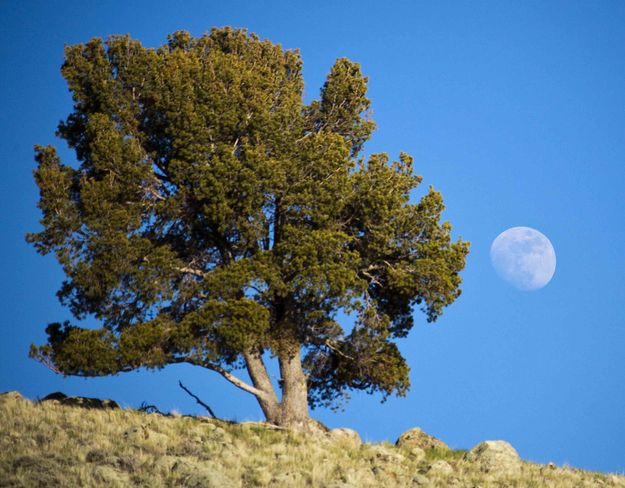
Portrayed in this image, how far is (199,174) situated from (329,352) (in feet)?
25.3

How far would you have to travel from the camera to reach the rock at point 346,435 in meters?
28.6

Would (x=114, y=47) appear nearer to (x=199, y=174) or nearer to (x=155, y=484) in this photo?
(x=199, y=174)

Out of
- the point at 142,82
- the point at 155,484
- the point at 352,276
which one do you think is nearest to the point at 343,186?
the point at 352,276

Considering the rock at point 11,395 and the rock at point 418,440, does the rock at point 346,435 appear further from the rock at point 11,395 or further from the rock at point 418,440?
the rock at point 11,395

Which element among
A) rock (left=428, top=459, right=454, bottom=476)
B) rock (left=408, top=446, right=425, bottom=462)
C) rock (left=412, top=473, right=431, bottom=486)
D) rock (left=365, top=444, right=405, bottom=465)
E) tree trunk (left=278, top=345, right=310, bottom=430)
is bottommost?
rock (left=412, top=473, right=431, bottom=486)

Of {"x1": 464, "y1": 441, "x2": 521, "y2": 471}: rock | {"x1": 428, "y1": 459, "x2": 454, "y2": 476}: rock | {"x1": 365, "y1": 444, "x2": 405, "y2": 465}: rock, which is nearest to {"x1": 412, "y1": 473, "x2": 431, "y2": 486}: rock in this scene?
{"x1": 428, "y1": 459, "x2": 454, "y2": 476}: rock

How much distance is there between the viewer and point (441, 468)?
25406 mm

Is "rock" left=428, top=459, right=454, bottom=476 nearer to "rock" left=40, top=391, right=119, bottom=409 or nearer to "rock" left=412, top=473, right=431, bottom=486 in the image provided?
"rock" left=412, top=473, right=431, bottom=486

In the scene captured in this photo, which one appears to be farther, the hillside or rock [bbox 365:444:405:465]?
rock [bbox 365:444:405:465]

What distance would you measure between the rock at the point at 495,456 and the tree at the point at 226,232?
3195 mm

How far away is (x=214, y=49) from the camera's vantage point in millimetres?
31531

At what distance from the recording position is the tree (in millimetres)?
26672

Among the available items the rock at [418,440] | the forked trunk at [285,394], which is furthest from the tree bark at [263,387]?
the rock at [418,440]

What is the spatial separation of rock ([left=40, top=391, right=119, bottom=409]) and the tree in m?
2.71
